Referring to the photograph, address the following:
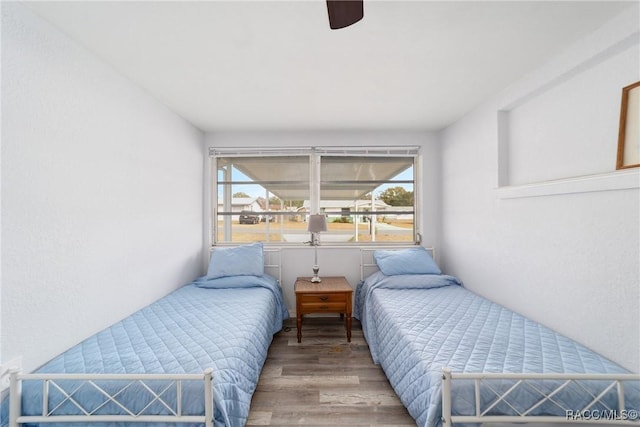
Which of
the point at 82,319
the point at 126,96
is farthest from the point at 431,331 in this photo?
the point at 126,96

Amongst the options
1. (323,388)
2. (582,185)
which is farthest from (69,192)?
(582,185)

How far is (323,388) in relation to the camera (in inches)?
84.8

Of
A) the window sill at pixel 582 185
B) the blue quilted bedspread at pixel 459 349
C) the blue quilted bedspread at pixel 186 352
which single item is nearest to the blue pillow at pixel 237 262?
the blue quilted bedspread at pixel 186 352

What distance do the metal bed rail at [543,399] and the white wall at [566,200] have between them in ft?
0.95

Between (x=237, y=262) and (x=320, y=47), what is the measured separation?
2303 millimetres

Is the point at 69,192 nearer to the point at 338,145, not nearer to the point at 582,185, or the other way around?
the point at 338,145

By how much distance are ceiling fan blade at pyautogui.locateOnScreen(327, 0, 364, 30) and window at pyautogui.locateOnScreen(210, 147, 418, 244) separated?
2.62 metres

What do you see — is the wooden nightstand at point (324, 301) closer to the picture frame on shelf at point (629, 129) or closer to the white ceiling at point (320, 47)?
the white ceiling at point (320, 47)

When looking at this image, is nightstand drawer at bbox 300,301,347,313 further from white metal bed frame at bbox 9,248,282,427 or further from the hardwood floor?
white metal bed frame at bbox 9,248,282,427

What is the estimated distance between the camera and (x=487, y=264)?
8.90 ft

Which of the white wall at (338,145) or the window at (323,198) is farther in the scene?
the window at (323,198)

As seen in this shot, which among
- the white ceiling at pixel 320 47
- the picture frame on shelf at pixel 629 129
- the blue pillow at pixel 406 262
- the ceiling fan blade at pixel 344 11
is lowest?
the blue pillow at pixel 406 262

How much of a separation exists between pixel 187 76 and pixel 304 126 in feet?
4.78

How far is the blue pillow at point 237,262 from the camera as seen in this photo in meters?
3.15
